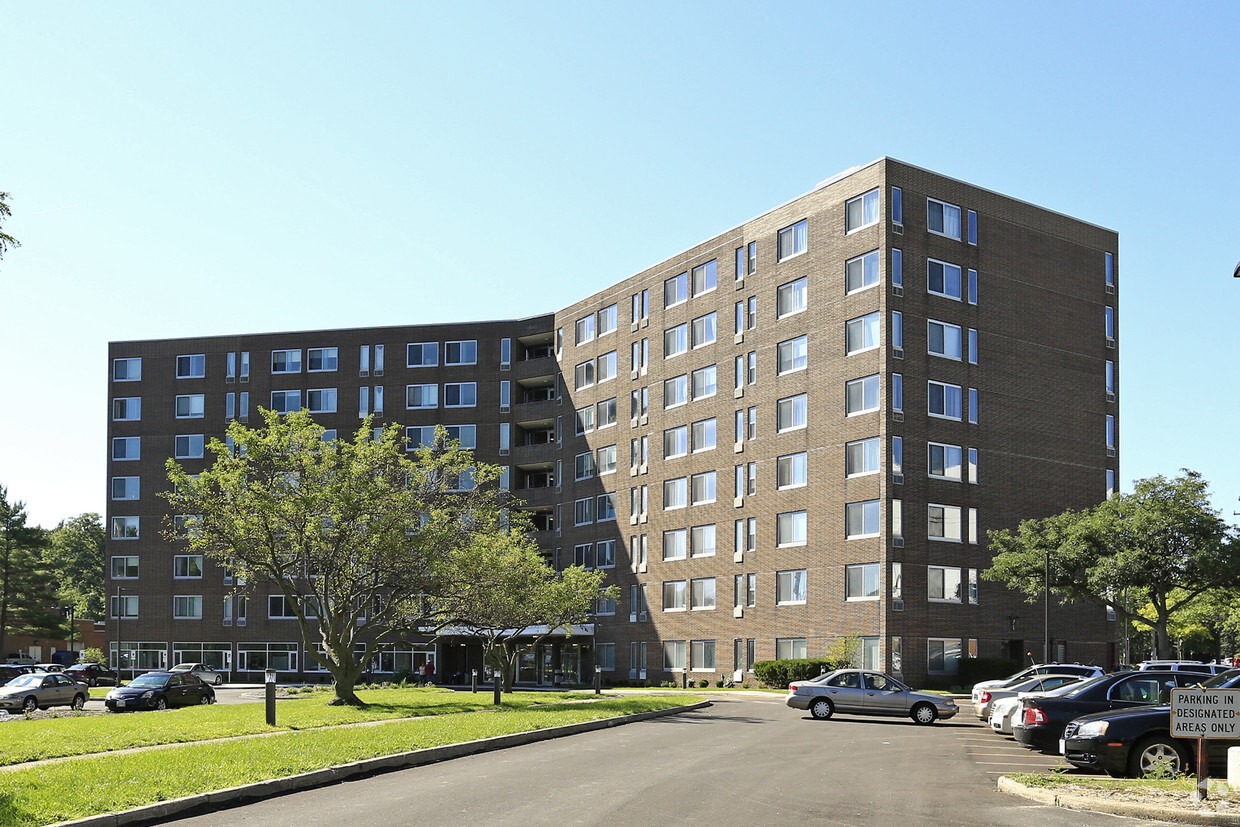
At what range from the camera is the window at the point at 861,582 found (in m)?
56.9

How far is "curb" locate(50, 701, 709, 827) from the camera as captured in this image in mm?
14242

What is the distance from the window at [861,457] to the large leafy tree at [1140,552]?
7244 mm

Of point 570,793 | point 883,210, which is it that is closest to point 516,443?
point 883,210

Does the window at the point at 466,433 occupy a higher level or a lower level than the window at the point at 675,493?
higher

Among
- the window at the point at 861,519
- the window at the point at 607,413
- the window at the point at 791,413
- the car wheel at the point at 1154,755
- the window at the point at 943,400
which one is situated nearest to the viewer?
the car wheel at the point at 1154,755

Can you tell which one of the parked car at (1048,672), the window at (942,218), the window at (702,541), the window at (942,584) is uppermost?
the window at (942,218)

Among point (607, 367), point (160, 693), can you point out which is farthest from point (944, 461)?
point (160, 693)

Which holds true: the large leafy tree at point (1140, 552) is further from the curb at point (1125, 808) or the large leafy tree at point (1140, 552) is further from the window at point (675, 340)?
the curb at point (1125, 808)

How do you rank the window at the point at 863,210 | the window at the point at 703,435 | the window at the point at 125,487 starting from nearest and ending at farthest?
the window at the point at 863,210 → the window at the point at 703,435 → the window at the point at 125,487

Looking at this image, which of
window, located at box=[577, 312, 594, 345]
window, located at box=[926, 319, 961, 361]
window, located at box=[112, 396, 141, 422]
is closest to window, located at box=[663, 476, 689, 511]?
window, located at box=[577, 312, 594, 345]

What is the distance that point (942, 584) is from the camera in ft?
190

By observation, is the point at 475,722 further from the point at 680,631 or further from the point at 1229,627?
the point at 1229,627

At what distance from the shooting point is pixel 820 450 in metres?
60.8

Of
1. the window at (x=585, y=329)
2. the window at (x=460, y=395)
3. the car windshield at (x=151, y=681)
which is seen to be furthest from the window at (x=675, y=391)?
the car windshield at (x=151, y=681)
